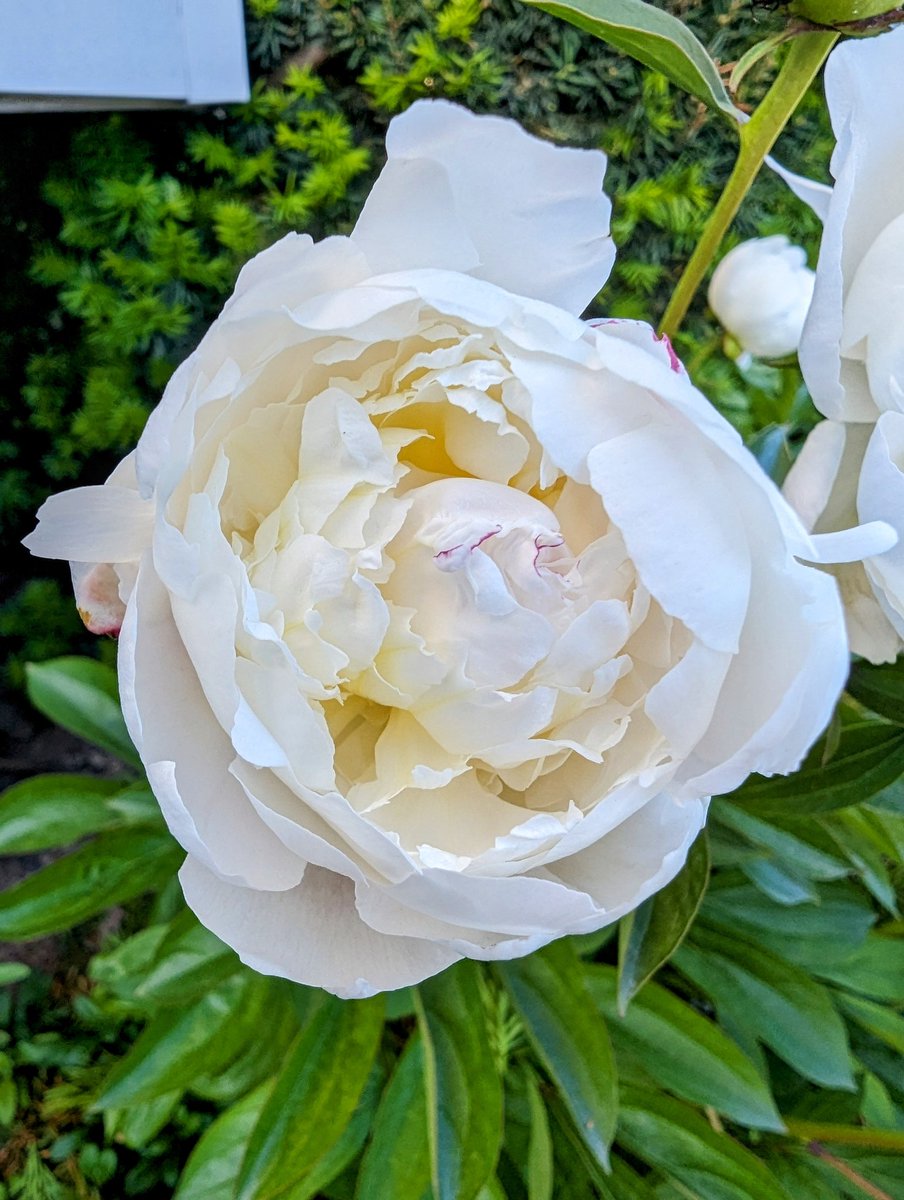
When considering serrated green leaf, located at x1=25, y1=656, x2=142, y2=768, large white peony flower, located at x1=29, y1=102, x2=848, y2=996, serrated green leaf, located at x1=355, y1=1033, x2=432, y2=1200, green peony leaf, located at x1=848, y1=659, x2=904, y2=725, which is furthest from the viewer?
serrated green leaf, located at x1=25, y1=656, x2=142, y2=768

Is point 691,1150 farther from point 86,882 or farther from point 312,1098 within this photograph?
point 86,882

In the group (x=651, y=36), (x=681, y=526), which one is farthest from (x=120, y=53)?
(x=681, y=526)

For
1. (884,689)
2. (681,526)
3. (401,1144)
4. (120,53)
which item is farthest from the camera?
(120,53)

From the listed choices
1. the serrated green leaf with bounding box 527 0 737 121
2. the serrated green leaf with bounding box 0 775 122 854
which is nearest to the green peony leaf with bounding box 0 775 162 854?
the serrated green leaf with bounding box 0 775 122 854

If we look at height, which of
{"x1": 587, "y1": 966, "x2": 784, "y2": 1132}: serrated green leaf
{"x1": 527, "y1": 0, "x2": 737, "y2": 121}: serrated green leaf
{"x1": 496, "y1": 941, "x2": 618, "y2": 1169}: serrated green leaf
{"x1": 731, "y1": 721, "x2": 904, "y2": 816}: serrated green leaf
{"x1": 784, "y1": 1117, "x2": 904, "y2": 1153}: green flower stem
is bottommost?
{"x1": 784, "y1": 1117, "x2": 904, "y2": 1153}: green flower stem

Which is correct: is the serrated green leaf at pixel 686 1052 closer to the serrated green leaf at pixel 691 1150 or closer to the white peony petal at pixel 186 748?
the serrated green leaf at pixel 691 1150

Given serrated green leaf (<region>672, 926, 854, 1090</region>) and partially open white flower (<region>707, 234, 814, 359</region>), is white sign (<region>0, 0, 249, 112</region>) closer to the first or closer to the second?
partially open white flower (<region>707, 234, 814, 359</region>)
